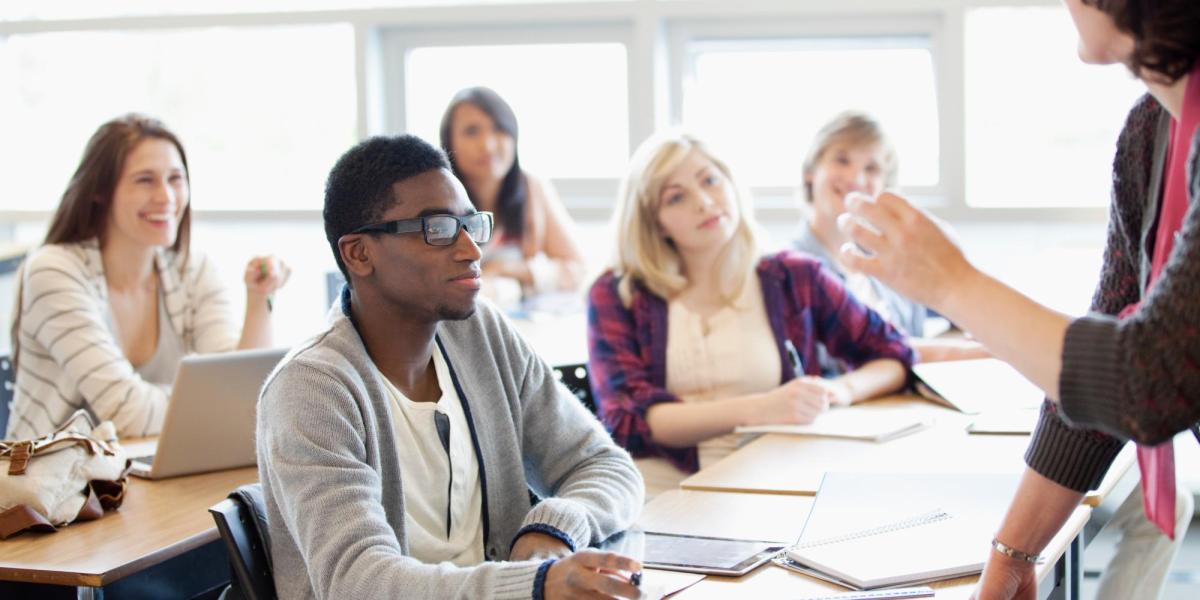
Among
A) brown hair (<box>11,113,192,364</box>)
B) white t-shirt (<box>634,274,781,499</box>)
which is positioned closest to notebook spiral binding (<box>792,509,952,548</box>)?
white t-shirt (<box>634,274,781,499</box>)

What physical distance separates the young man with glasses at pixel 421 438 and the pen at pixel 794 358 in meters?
1.01

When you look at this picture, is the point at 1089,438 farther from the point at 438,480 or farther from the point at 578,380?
→ the point at 578,380

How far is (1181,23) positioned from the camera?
3.19 ft

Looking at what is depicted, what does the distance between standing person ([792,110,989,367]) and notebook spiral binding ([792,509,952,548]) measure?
1.70 meters

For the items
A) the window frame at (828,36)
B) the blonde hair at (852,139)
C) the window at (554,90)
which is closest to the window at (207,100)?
the window at (554,90)


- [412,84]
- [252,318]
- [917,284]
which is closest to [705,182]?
[252,318]

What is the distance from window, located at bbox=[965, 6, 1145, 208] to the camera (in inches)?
188

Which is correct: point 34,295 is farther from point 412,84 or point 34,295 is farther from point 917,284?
point 412,84

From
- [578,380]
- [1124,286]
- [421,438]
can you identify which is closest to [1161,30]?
[1124,286]

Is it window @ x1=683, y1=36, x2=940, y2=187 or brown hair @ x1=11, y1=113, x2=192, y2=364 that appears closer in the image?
brown hair @ x1=11, y1=113, x2=192, y2=364

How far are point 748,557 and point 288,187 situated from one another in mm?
4467

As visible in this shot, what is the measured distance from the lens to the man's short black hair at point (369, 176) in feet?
5.56

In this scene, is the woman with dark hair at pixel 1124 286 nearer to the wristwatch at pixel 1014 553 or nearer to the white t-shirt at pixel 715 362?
the wristwatch at pixel 1014 553

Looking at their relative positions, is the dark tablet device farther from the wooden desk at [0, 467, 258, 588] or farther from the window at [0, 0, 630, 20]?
the window at [0, 0, 630, 20]
